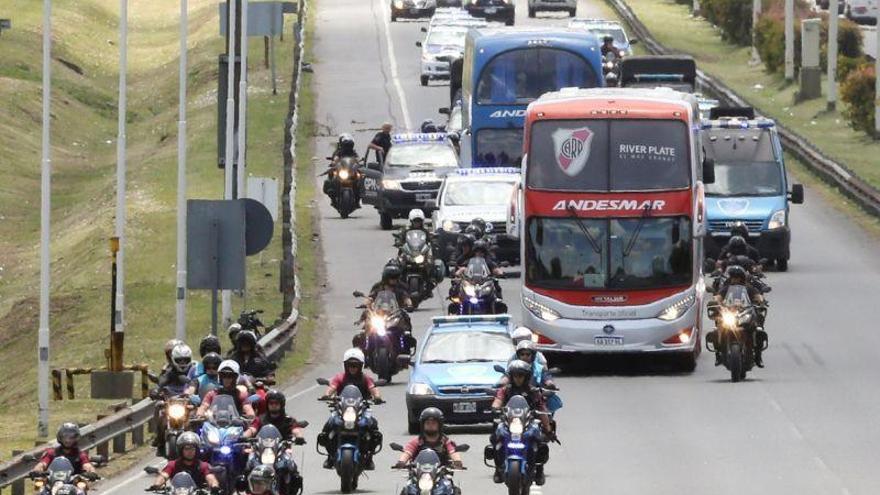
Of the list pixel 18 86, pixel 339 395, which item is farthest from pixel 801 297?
pixel 18 86

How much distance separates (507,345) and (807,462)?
5.24 metres

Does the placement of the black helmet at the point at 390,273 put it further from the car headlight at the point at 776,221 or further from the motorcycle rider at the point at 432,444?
the motorcycle rider at the point at 432,444

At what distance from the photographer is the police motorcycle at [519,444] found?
944 inches

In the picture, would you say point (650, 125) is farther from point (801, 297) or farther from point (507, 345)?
point (801, 297)

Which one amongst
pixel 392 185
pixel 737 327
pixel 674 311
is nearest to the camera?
pixel 737 327

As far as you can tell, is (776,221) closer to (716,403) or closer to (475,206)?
(475,206)

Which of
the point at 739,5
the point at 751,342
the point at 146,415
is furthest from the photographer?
the point at 739,5

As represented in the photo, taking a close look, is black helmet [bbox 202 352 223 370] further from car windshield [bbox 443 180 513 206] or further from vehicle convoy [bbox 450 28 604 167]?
vehicle convoy [bbox 450 28 604 167]

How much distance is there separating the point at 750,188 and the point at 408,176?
8892 mm

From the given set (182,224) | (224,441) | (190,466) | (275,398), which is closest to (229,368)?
(275,398)

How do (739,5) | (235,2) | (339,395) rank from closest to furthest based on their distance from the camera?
(339,395) < (235,2) < (739,5)

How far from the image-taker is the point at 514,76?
169ft

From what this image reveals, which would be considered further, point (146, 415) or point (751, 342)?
point (751, 342)

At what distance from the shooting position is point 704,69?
83.3 m
